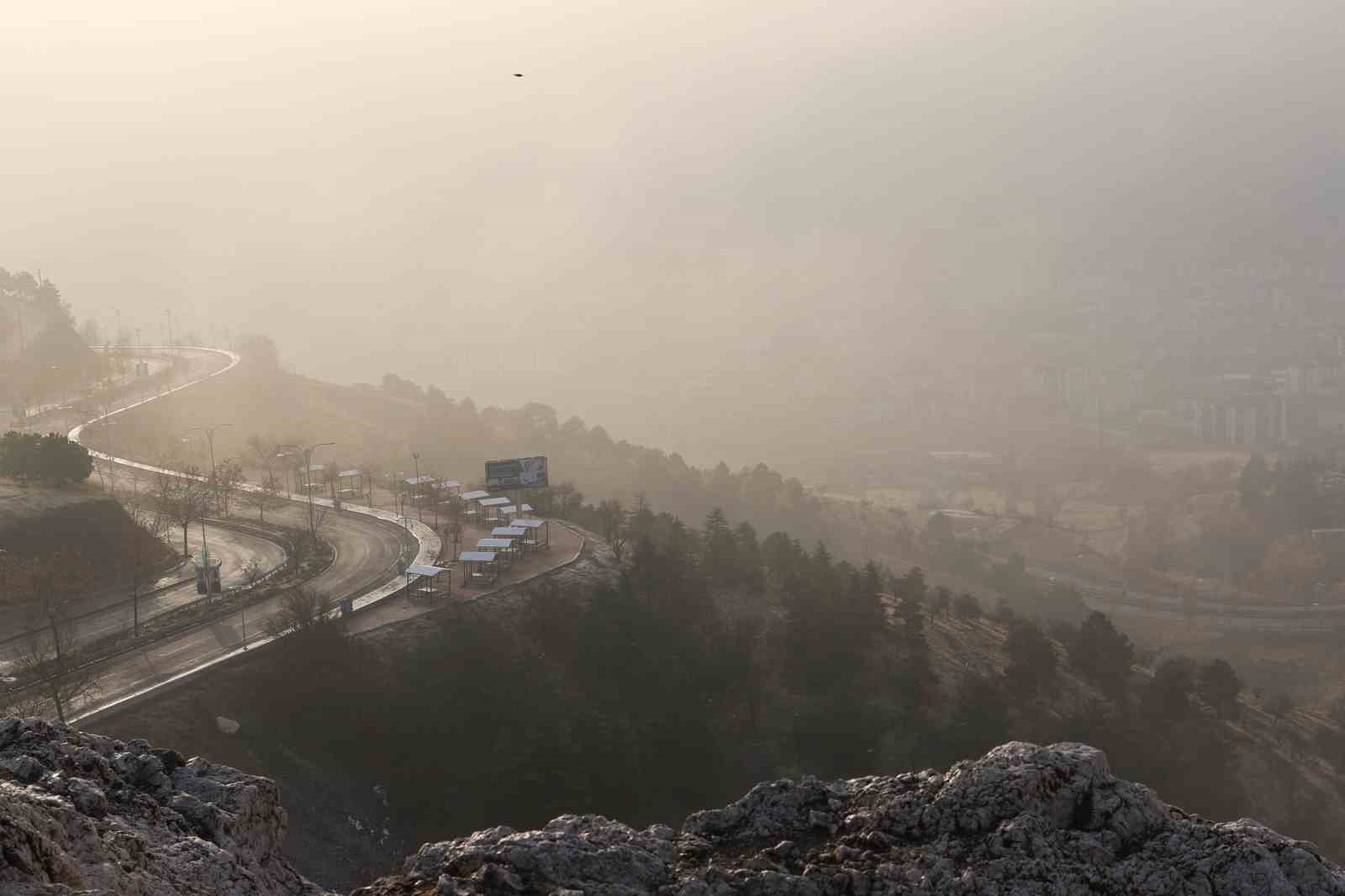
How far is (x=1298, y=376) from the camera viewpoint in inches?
6555

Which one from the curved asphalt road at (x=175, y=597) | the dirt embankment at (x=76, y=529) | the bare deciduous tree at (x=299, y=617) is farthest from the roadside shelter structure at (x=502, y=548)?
the dirt embankment at (x=76, y=529)

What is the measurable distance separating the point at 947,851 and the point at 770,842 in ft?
3.77

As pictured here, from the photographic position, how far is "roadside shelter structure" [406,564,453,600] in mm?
33000

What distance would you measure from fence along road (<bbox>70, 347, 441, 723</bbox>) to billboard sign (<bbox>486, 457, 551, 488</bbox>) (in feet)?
11.5

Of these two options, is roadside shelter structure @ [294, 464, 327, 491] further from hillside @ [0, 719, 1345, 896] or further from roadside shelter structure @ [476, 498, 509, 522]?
hillside @ [0, 719, 1345, 896]

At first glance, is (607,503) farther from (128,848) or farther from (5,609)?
(128,848)

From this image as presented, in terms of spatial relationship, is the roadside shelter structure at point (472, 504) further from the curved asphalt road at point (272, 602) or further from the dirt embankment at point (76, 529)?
the dirt embankment at point (76, 529)

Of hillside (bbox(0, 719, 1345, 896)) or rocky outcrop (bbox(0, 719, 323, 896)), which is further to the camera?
hillside (bbox(0, 719, 1345, 896))

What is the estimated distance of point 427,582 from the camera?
1350 inches

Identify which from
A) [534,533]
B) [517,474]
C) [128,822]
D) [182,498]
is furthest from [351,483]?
[128,822]

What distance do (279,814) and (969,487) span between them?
113 metres

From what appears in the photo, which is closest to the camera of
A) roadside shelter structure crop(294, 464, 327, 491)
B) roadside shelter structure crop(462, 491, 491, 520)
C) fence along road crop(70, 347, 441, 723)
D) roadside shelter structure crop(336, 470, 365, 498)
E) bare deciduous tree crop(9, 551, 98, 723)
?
bare deciduous tree crop(9, 551, 98, 723)

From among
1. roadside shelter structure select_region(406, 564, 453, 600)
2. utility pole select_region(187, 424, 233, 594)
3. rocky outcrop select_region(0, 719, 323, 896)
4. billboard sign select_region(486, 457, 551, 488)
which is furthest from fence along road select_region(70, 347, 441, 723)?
rocky outcrop select_region(0, 719, 323, 896)

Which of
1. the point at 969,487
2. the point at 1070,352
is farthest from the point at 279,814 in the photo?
the point at 1070,352
